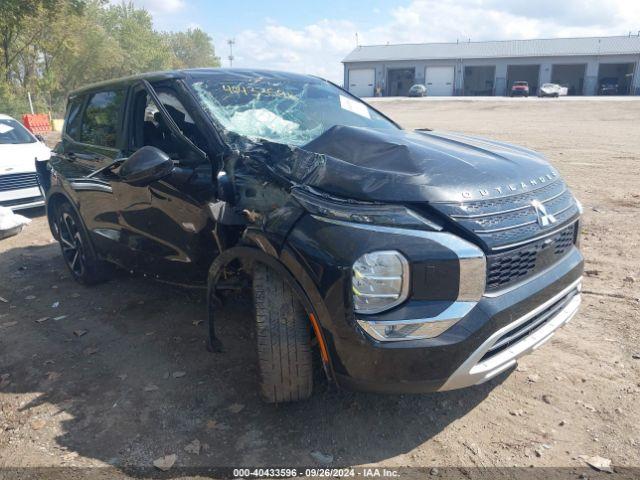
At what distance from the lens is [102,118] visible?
14.0 ft

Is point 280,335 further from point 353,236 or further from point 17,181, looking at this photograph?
point 17,181

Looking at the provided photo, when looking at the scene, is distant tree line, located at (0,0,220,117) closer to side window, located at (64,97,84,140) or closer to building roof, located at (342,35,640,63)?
side window, located at (64,97,84,140)

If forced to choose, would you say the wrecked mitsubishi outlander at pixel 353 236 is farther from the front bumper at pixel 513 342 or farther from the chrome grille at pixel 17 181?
the chrome grille at pixel 17 181

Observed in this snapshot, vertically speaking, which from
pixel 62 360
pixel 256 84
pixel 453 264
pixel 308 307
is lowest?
pixel 62 360

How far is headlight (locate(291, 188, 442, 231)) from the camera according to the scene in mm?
2150

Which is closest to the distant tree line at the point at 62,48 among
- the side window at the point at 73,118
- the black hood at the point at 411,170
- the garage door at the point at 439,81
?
the side window at the point at 73,118

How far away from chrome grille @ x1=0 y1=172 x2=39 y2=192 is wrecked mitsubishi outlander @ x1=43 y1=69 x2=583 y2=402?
513 cm

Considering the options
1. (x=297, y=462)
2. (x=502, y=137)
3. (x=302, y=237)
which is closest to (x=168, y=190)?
(x=302, y=237)

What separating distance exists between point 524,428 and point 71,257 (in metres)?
4.36

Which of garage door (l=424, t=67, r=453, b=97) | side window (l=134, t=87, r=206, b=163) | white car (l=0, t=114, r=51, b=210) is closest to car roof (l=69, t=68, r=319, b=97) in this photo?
side window (l=134, t=87, r=206, b=163)

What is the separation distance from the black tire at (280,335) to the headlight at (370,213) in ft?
1.46

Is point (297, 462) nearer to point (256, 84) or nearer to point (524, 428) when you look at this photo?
point (524, 428)

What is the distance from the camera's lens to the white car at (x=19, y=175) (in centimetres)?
750

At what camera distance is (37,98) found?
2612cm
